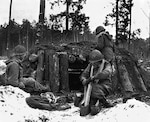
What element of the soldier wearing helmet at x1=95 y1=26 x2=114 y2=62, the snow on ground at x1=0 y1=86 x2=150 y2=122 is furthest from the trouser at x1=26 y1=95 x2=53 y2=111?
the soldier wearing helmet at x1=95 y1=26 x2=114 y2=62

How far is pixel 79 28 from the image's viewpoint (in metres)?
22.2

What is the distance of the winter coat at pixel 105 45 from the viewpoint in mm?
8820

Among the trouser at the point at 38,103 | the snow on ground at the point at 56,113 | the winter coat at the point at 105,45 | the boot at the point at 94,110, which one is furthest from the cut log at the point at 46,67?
the boot at the point at 94,110

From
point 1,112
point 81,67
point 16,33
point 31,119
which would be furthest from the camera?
point 16,33

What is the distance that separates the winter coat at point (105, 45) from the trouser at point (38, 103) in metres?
2.45

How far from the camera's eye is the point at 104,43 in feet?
29.4

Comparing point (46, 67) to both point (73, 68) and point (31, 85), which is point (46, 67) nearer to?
point (73, 68)

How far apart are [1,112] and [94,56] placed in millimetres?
2750

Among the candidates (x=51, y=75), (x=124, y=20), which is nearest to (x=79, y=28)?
(x=124, y=20)

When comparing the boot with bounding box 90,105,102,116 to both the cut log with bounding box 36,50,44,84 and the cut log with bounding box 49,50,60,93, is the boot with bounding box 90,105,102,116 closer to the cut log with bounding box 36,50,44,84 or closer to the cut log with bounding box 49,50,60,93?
the cut log with bounding box 49,50,60,93

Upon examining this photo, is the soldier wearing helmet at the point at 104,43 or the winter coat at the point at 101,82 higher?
the soldier wearing helmet at the point at 104,43

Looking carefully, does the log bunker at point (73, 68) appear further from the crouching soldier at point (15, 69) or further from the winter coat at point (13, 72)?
the winter coat at point (13, 72)

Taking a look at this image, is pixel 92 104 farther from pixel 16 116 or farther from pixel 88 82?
pixel 16 116

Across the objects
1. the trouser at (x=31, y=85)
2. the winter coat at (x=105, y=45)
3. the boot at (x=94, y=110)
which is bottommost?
the boot at (x=94, y=110)
